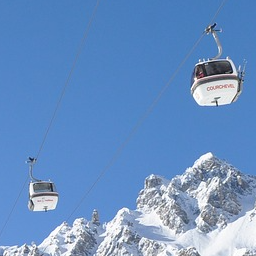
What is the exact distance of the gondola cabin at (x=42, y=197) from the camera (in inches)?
1630

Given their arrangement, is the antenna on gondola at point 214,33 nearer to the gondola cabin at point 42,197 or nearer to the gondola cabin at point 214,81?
the gondola cabin at point 214,81

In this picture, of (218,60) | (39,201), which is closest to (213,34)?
(218,60)

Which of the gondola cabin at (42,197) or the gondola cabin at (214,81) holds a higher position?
the gondola cabin at (42,197)

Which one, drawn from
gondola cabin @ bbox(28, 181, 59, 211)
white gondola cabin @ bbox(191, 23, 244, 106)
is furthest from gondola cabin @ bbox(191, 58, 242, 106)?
gondola cabin @ bbox(28, 181, 59, 211)

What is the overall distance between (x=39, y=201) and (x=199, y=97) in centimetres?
1806

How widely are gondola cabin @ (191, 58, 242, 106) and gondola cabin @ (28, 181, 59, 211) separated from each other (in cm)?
1764

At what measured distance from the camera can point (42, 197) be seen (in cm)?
4138

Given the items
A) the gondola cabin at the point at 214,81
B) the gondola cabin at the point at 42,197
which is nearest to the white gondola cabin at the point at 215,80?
the gondola cabin at the point at 214,81

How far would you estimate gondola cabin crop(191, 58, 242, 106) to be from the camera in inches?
1014

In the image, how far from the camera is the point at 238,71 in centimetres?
2616

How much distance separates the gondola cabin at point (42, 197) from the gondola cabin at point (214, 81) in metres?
17.6

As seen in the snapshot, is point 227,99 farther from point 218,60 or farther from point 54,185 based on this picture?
point 54,185

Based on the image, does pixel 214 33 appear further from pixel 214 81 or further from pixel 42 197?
pixel 42 197

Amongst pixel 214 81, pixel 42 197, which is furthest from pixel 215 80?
pixel 42 197
